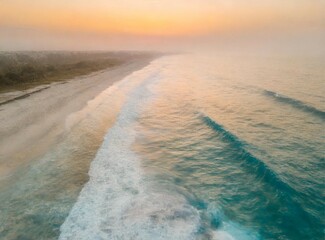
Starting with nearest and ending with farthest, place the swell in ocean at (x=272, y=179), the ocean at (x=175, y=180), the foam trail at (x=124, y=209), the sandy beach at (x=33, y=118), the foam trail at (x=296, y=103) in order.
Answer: the foam trail at (x=124, y=209)
the ocean at (x=175, y=180)
the swell in ocean at (x=272, y=179)
the sandy beach at (x=33, y=118)
the foam trail at (x=296, y=103)

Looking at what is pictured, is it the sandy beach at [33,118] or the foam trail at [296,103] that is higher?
the sandy beach at [33,118]

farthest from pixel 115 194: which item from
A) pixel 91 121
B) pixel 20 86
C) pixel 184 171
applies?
pixel 20 86

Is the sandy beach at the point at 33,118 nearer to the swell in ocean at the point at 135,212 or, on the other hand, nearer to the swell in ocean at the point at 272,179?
the swell in ocean at the point at 135,212

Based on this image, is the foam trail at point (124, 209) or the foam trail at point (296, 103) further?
the foam trail at point (296, 103)

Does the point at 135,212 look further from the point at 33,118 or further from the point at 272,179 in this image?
the point at 33,118

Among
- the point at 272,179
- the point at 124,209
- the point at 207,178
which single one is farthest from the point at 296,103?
the point at 124,209

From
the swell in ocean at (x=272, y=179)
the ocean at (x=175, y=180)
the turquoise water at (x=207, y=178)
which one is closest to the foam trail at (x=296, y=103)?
the turquoise water at (x=207, y=178)
